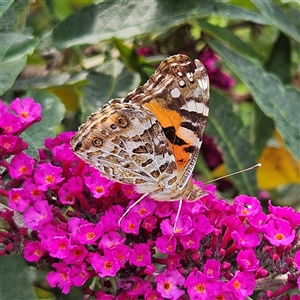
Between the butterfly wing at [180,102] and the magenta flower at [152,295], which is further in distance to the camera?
the butterfly wing at [180,102]

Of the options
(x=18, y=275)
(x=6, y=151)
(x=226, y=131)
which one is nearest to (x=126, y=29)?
(x=226, y=131)

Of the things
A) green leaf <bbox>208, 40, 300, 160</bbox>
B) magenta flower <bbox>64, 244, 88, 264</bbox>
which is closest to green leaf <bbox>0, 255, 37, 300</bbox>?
magenta flower <bbox>64, 244, 88, 264</bbox>

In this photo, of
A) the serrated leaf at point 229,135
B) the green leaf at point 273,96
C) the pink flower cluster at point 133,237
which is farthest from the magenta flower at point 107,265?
the serrated leaf at point 229,135

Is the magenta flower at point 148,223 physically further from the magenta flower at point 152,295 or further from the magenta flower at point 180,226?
the magenta flower at point 152,295

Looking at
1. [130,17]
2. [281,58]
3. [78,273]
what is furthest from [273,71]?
[78,273]

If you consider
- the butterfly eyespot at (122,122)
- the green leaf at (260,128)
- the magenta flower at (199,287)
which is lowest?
the green leaf at (260,128)

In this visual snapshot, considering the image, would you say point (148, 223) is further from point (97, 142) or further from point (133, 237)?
point (97, 142)

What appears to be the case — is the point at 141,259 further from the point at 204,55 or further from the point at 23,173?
the point at 204,55
